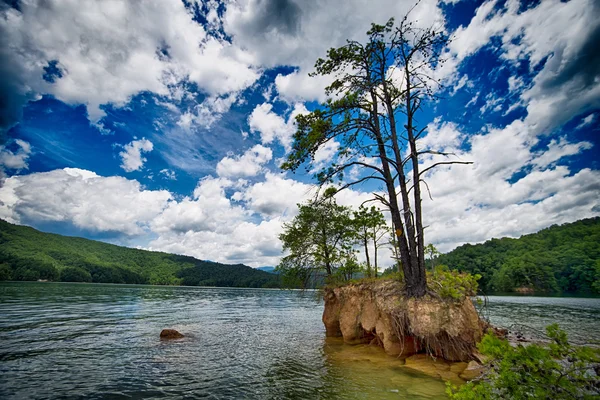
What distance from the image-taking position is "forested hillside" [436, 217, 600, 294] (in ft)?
260

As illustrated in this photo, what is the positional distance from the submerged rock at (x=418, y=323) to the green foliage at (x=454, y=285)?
0.31 m

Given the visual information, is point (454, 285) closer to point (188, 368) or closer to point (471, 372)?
point (471, 372)

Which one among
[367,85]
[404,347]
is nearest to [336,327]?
[404,347]

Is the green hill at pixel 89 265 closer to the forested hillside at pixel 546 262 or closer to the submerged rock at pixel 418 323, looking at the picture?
the forested hillside at pixel 546 262

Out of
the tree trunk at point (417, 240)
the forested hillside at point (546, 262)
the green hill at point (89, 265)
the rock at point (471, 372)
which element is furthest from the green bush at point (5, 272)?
the forested hillside at point (546, 262)

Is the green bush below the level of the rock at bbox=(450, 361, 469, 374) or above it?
above

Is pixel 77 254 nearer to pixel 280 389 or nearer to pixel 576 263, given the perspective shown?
pixel 280 389

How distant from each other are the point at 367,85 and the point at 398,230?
6.91 metres

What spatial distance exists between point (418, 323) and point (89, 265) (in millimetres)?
164134

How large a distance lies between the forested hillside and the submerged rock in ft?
211

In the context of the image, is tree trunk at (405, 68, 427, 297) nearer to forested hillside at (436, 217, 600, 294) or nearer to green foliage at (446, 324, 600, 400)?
green foliage at (446, 324, 600, 400)

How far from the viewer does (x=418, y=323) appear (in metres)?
10.4

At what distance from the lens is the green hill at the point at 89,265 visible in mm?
108625

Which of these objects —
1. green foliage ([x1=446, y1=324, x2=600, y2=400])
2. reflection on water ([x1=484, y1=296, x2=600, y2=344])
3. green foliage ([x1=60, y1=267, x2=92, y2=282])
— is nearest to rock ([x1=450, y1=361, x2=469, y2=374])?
reflection on water ([x1=484, y1=296, x2=600, y2=344])
